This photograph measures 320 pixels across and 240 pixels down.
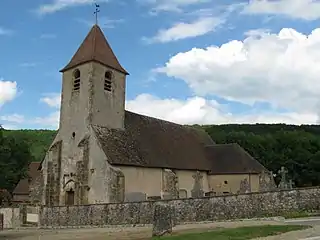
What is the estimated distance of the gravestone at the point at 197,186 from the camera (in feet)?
135

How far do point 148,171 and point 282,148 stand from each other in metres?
35.5

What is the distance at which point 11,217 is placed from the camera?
33.0 meters

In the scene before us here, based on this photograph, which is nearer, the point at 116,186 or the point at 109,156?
the point at 116,186

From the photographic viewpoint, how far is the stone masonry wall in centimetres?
2259

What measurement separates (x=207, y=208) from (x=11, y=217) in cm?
1645

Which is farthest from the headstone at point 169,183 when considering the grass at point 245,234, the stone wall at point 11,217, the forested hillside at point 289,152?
the forested hillside at point 289,152

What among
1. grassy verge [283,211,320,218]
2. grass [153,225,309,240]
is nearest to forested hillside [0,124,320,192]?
grassy verge [283,211,320,218]

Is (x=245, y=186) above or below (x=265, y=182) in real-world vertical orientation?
below

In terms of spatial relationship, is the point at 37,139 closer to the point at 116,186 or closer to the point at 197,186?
the point at 197,186

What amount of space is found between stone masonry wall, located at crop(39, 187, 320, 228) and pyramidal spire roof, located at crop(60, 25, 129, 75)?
1358 centimetres

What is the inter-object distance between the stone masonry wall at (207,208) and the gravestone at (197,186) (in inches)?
564

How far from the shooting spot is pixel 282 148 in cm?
6600

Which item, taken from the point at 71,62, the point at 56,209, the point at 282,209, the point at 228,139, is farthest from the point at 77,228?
the point at 228,139

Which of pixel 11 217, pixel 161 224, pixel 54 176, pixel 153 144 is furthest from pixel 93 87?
pixel 161 224
